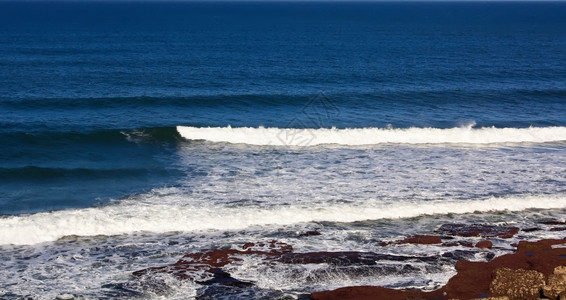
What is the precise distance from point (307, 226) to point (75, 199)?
885cm

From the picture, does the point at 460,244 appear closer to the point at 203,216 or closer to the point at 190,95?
the point at 203,216

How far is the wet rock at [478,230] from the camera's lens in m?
19.3

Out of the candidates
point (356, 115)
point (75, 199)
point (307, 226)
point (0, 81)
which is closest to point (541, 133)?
point (356, 115)

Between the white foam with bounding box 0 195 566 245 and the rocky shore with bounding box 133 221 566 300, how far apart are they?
154 centimetres

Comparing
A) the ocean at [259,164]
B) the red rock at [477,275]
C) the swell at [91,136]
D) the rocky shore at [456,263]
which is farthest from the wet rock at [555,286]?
the swell at [91,136]

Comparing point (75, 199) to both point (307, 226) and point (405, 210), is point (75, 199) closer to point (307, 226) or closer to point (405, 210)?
point (307, 226)

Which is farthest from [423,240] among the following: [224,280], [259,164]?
[259,164]

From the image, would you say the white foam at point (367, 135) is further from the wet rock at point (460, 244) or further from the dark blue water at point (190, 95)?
the wet rock at point (460, 244)

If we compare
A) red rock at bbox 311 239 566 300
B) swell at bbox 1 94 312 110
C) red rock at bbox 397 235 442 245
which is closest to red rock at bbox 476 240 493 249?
red rock at bbox 311 239 566 300

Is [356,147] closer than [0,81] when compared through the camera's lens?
Yes

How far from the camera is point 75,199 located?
73.1 ft

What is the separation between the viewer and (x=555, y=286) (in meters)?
14.5

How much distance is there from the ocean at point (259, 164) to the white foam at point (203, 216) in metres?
0.07

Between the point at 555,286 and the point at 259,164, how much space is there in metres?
14.6
